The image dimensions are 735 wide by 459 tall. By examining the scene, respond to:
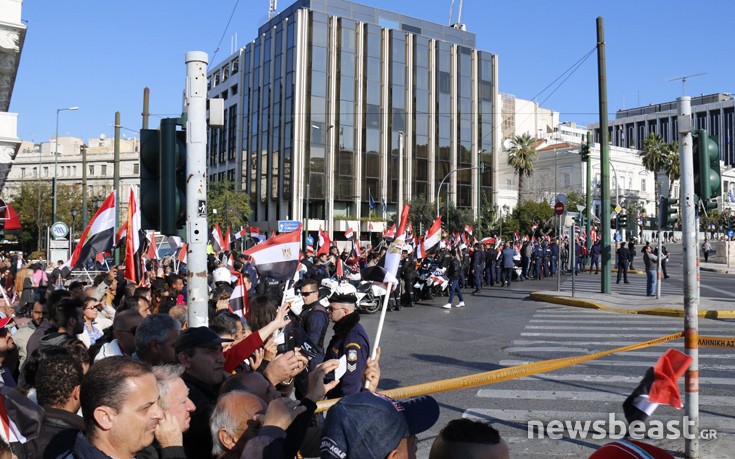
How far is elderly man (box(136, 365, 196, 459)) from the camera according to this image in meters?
3.12

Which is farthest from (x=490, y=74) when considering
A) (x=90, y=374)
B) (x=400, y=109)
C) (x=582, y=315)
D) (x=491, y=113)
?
(x=90, y=374)

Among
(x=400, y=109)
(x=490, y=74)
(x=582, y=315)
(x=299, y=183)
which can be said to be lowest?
(x=582, y=315)

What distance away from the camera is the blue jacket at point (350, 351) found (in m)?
5.16

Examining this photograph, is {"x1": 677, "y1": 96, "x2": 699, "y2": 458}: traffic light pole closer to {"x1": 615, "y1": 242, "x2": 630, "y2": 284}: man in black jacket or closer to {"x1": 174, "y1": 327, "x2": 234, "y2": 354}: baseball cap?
{"x1": 174, "y1": 327, "x2": 234, "y2": 354}: baseball cap

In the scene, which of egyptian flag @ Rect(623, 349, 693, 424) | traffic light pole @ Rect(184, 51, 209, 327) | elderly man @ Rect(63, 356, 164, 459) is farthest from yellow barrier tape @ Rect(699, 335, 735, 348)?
elderly man @ Rect(63, 356, 164, 459)

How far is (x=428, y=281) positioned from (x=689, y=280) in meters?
15.2

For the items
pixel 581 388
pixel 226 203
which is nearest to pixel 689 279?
pixel 581 388

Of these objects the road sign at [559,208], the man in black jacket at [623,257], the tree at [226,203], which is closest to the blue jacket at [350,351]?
the road sign at [559,208]

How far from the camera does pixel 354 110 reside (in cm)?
6406

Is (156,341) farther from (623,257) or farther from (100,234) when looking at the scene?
(623,257)

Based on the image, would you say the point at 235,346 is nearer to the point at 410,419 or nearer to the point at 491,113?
the point at 410,419

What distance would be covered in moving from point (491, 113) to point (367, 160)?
1597 centimetres

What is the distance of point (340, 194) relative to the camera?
2507 inches

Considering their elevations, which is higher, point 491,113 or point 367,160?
point 491,113
